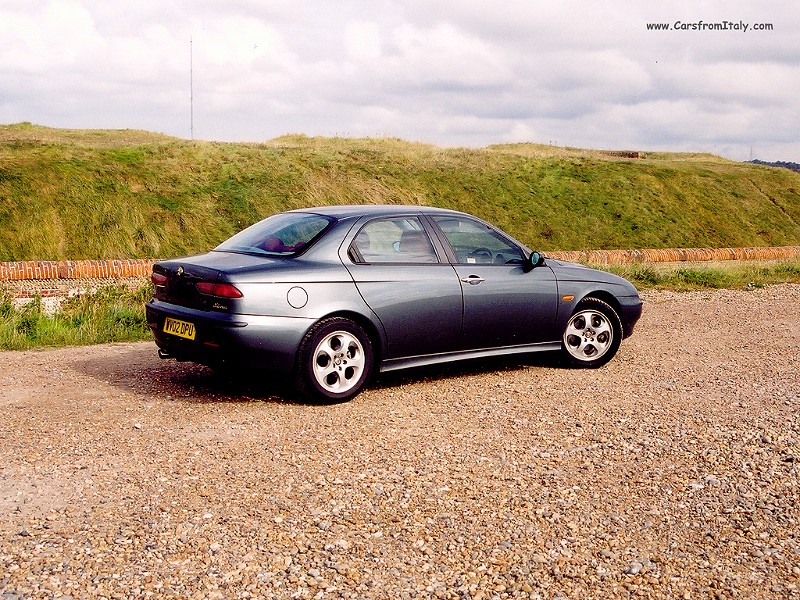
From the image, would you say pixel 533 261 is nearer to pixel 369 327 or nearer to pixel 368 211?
pixel 368 211

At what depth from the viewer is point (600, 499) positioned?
456cm

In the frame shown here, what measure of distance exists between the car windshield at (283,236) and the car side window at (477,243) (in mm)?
1115

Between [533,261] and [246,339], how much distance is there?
2.77m

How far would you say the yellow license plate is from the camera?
21.8ft

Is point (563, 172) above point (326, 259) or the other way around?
above

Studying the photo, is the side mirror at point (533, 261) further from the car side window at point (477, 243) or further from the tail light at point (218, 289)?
the tail light at point (218, 289)

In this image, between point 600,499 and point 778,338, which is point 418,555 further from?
point 778,338

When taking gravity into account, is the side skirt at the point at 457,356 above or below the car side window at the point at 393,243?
below

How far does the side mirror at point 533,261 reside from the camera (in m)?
7.80

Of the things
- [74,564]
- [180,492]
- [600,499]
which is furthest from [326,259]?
[74,564]

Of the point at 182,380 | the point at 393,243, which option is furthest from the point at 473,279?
the point at 182,380

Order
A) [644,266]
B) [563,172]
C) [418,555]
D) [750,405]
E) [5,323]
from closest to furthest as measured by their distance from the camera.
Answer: [418,555]
[750,405]
[5,323]
[644,266]
[563,172]

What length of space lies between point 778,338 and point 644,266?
6923mm

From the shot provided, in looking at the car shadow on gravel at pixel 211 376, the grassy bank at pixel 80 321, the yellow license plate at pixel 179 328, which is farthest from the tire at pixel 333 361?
the grassy bank at pixel 80 321
